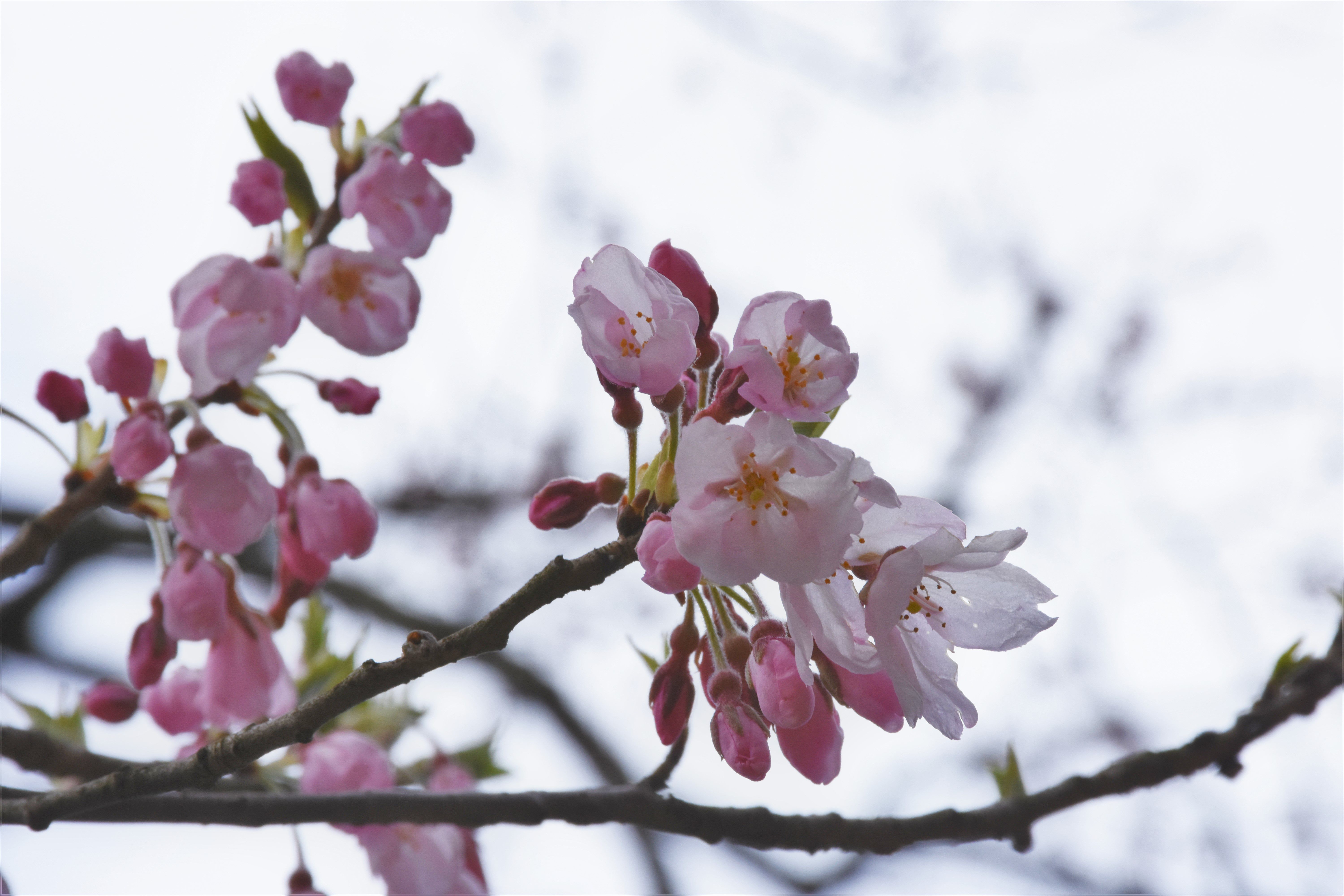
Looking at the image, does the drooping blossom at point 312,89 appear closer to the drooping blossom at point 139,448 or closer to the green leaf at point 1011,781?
the drooping blossom at point 139,448

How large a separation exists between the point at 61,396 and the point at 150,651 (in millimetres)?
366

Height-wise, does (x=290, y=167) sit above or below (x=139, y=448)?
above

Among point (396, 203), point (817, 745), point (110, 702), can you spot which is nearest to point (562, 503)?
point (817, 745)

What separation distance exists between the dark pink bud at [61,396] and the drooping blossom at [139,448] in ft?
0.29

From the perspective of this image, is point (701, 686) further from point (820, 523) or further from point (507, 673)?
point (507, 673)

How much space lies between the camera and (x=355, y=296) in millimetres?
1347

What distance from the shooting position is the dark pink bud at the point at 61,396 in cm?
127

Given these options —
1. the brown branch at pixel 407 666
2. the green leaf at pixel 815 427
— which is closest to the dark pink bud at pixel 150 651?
the brown branch at pixel 407 666

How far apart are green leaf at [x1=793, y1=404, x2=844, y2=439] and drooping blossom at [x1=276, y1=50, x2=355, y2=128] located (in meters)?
0.91

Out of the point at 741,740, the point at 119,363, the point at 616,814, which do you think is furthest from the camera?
the point at 119,363

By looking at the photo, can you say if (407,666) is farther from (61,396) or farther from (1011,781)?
(1011,781)

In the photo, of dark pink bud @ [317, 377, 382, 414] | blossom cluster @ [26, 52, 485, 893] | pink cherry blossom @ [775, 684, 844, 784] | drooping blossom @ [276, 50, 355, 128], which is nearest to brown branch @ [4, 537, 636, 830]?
pink cherry blossom @ [775, 684, 844, 784]

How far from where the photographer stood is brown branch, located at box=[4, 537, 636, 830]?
2.65 feet

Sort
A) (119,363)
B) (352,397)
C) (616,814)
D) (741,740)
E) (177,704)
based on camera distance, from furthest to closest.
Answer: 1. (177,704)
2. (352,397)
3. (119,363)
4. (616,814)
5. (741,740)
